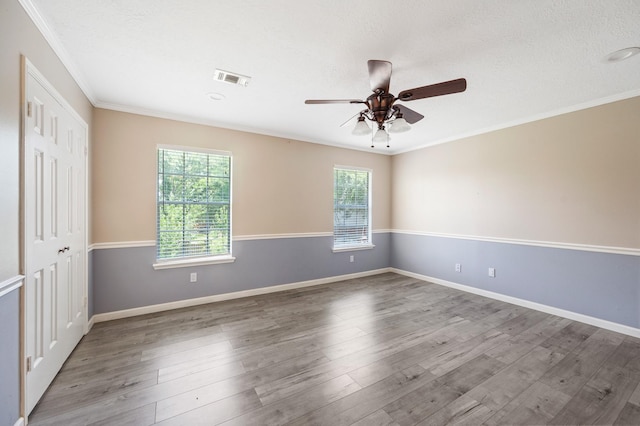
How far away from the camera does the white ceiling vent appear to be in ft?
7.98

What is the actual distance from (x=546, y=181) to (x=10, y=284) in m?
5.15

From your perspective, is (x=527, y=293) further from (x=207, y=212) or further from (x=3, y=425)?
(x=3, y=425)

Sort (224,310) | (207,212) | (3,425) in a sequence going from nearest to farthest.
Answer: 1. (3,425)
2. (224,310)
3. (207,212)

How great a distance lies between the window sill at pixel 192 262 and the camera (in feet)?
11.2

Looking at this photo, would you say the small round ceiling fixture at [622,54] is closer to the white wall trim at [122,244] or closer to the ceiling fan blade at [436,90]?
the ceiling fan blade at [436,90]

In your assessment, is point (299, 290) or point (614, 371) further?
point (299, 290)

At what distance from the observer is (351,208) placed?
5.23m

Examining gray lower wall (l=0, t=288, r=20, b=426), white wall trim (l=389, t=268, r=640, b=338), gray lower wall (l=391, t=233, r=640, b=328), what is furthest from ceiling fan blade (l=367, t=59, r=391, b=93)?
white wall trim (l=389, t=268, r=640, b=338)

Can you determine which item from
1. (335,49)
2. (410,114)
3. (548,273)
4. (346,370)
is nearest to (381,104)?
(410,114)

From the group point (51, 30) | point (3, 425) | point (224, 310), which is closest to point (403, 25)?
point (51, 30)

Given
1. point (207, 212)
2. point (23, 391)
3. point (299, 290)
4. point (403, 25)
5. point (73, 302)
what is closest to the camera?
point (23, 391)

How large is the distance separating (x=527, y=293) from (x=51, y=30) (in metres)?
5.62

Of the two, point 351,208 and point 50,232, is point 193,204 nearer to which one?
point 50,232

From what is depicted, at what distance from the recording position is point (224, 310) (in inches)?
135
